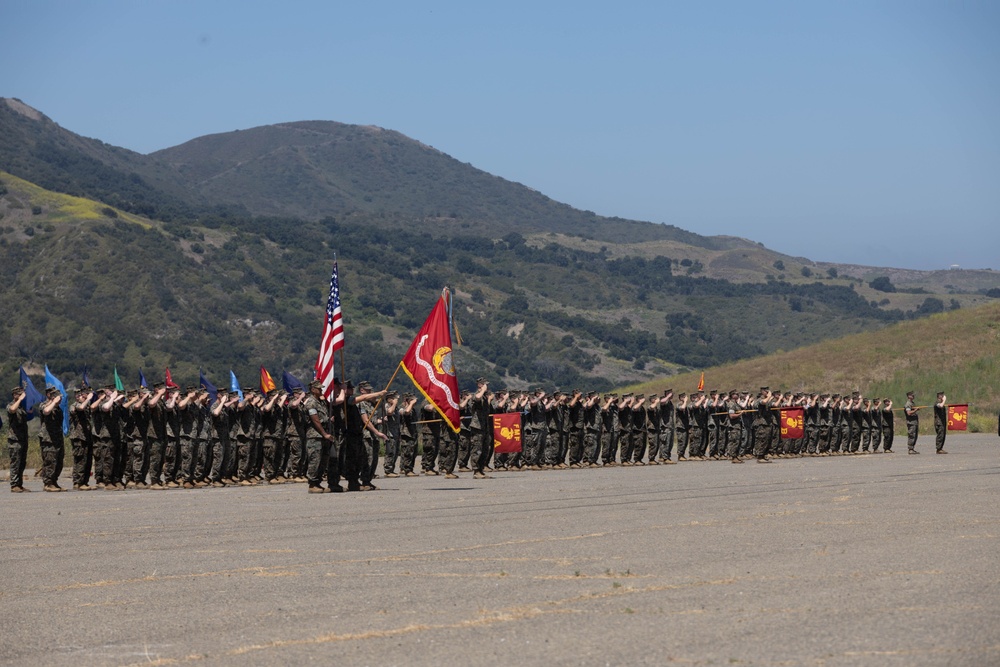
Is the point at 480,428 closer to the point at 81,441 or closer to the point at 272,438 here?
the point at 272,438

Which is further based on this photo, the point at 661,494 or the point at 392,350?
the point at 392,350

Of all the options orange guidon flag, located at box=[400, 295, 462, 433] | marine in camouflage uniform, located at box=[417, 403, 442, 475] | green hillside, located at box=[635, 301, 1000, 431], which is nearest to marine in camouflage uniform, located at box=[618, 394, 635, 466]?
marine in camouflage uniform, located at box=[417, 403, 442, 475]

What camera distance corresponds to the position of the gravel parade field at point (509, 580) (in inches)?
331

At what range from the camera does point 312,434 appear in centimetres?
2184

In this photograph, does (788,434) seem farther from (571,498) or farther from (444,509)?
(444,509)

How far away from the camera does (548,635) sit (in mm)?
8766

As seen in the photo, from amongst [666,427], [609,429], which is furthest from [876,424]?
[609,429]

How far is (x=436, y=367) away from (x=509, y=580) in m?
12.8

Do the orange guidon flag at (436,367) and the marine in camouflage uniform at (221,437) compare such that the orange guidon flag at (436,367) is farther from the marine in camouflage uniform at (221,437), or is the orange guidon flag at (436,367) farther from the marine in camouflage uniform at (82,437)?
the marine in camouflage uniform at (82,437)

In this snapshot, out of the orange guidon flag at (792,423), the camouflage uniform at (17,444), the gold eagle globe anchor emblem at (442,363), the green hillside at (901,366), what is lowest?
the camouflage uniform at (17,444)

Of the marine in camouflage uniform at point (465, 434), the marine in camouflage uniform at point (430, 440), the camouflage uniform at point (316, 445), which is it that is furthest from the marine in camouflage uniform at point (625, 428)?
the camouflage uniform at point (316, 445)

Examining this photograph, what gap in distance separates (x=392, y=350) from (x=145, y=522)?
110 meters

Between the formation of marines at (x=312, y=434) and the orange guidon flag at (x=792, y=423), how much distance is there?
130 cm

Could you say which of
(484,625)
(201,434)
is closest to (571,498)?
(201,434)
